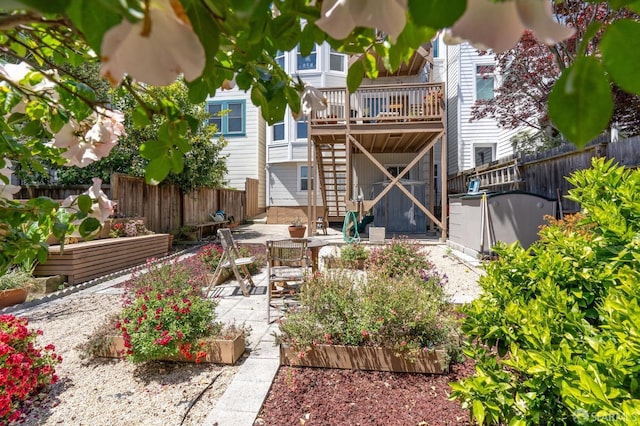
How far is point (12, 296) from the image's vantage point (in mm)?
5051

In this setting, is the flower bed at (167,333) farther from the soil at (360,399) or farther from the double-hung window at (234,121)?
the double-hung window at (234,121)

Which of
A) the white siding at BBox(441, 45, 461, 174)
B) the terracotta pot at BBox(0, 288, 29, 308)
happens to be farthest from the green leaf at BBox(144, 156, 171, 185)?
the white siding at BBox(441, 45, 461, 174)

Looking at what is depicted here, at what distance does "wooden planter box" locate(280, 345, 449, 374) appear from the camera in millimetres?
2971

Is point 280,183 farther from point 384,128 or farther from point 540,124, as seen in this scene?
point 540,124

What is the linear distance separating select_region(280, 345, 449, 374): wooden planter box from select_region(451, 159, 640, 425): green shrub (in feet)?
3.35

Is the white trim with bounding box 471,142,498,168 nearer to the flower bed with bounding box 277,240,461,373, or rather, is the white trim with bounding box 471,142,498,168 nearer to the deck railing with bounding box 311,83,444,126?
the deck railing with bounding box 311,83,444,126

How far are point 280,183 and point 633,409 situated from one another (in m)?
16.0

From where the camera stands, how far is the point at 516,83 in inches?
369

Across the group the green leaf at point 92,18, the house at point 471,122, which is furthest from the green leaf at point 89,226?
the house at point 471,122

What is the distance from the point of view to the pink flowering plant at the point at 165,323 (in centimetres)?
304

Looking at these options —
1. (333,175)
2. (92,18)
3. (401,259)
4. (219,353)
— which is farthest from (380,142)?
(92,18)

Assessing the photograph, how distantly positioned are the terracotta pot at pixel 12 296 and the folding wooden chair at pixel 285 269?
3.87 meters

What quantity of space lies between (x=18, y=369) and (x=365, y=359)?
2.77 metres

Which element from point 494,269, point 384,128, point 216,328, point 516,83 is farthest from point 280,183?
point 494,269
